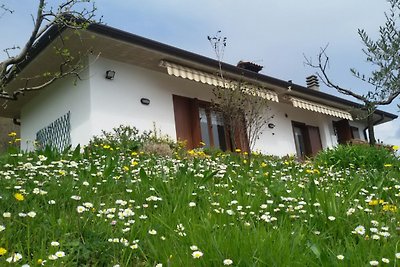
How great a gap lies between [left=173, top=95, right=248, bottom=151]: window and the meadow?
6.83 metres

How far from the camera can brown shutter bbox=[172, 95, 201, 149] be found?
11.2 m

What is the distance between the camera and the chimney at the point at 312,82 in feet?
61.0

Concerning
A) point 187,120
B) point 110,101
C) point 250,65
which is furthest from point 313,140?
point 110,101

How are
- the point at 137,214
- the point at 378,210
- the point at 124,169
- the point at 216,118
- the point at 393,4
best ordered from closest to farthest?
the point at 137,214, the point at 378,210, the point at 124,169, the point at 393,4, the point at 216,118

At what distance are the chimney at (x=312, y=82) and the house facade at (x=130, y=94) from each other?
455cm

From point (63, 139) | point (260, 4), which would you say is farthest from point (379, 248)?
point (63, 139)

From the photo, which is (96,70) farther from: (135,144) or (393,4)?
(393,4)

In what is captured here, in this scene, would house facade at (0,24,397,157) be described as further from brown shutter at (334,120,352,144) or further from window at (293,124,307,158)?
brown shutter at (334,120,352,144)

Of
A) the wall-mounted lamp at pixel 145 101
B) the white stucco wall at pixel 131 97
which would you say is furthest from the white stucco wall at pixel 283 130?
the wall-mounted lamp at pixel 145 101

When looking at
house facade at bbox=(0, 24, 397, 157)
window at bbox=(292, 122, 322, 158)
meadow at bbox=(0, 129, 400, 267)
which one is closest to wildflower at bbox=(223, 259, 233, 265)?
meadow at bbox=(0, 129, 400, 267)

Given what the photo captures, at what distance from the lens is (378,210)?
3281 millimetres

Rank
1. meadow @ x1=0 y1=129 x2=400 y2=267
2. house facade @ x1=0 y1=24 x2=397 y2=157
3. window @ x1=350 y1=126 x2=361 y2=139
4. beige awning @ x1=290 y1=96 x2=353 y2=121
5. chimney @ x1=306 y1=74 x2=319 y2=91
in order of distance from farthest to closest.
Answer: window @ x1=350 y1=126 x2=361 y2=139, chimney @ x1=306 y1=74 x2=319 y2=91, beige awning @ x1=290 y1=96 x2=353 y2=121, house facade @ x1=0 y1=24 x2=397 y2=157, meadow @ x1=0 y1=129 x2=400 y2=267

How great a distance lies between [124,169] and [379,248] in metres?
2.75

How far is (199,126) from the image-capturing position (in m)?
11.4
